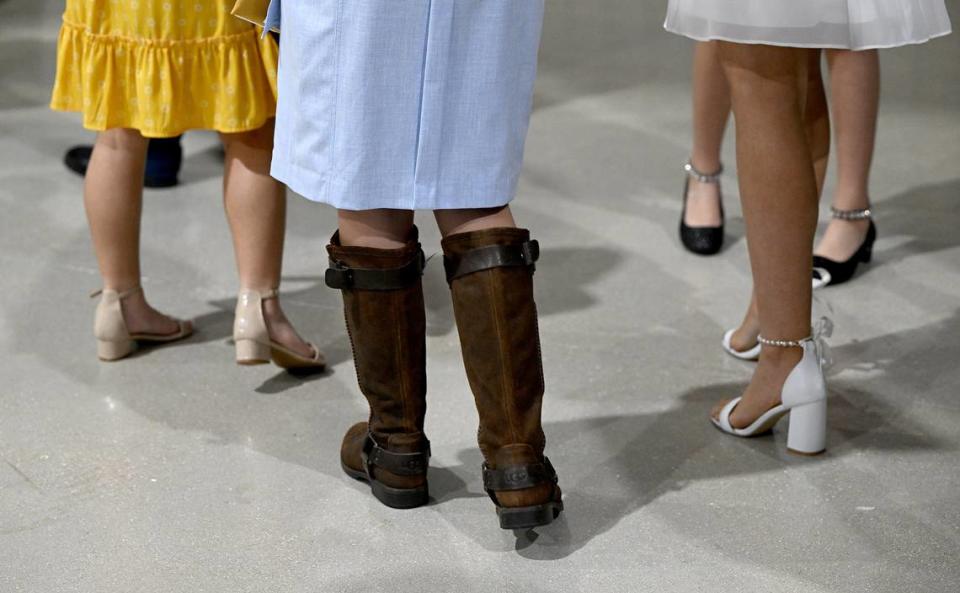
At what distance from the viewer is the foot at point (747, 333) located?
6.43ft

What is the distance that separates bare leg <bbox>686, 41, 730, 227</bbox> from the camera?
231 centimetres

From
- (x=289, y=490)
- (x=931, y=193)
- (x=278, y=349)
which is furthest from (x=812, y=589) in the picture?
(x=931, y=193)

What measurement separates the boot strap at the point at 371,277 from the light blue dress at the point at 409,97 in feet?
0.30

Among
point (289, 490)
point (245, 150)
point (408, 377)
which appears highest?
point (245, 150)

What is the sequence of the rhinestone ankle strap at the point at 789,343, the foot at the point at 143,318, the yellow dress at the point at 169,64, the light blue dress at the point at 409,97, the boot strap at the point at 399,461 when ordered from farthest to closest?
the foot at the point at 143,318 → the yellow dress at the point at 169,64 → the rhinestone ankle strap at the point at 789,343 → the boot strap at the point at 399,461 → the light blue dress at the point at 409,97

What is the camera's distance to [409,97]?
4.32 feet

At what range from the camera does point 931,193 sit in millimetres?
2723

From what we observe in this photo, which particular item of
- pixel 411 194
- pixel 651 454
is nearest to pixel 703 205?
pixel 651 454

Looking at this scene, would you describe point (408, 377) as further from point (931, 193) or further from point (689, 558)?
point (931, 193)

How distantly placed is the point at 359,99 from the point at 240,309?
0.64m

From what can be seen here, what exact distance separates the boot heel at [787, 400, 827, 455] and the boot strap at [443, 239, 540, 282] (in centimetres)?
51

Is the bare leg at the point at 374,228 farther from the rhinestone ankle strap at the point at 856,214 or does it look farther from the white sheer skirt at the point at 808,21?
the rhinestone ankle strap at the point at 856,214

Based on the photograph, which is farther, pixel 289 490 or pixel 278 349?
pixel 278 349

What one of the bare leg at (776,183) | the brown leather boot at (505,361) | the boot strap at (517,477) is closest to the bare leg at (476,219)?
the brown leather boot at (505,361)
